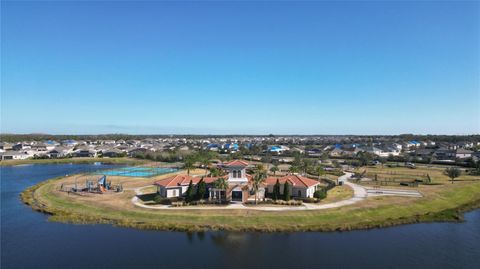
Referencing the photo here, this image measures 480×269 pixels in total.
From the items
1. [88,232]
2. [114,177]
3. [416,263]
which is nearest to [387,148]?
[114,177]

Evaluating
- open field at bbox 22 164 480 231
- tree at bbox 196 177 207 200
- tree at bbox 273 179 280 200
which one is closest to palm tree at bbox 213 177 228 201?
tree at bbox 196 177 207 200

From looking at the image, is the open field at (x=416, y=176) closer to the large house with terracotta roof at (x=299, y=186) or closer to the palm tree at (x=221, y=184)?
the large house with terracotta roof at (x=299, y=186)

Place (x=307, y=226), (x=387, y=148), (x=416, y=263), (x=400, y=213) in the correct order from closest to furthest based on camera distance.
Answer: (x=416, y=263) → (x=307, y=226) → (x=400, y=213) → (x=387, y=148)

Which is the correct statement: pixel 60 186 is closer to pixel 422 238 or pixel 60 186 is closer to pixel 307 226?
pixel 307 226

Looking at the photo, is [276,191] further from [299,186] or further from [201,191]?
[201,191]

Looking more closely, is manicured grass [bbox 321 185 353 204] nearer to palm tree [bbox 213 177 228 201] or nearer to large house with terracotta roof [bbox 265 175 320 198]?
large house with terracotta roof [bbox 265 175 320 198]

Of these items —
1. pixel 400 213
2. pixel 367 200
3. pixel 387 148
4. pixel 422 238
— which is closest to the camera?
pixel 422 238
